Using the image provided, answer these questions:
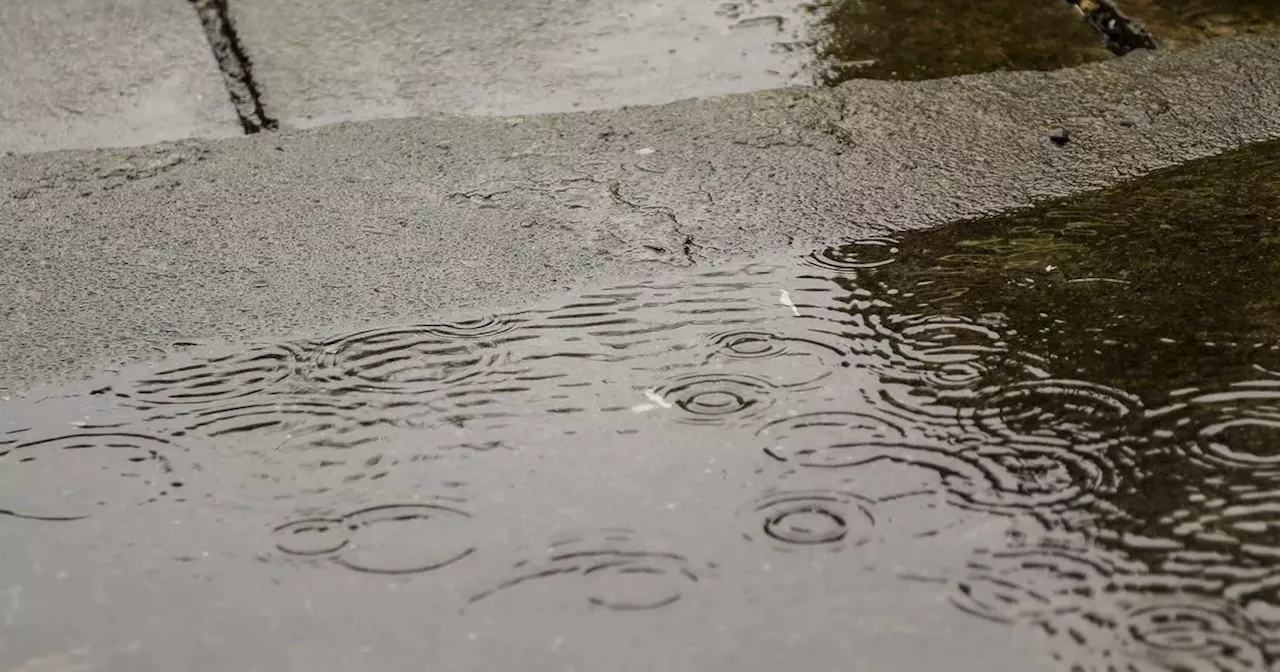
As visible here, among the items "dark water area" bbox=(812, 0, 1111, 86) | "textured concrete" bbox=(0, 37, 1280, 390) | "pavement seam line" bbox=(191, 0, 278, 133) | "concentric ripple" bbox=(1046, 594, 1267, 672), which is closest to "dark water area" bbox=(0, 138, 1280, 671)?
"concentric ripple" bbox=(1046, 594, 1267, 672)

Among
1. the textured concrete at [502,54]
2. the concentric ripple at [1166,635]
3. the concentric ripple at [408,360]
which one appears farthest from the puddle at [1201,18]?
the concentric ripple at [1166,635]

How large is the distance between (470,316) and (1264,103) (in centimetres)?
249

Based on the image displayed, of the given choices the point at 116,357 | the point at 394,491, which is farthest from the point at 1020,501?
the point at 116,357

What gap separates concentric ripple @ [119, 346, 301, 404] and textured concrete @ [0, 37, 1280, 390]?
11cm

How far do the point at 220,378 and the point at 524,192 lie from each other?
3.55ft

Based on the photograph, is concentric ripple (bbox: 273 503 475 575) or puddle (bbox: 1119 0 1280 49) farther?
puddle (bbox: 1119 0 1280 49)

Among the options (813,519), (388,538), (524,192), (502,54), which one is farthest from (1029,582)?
(502,54)

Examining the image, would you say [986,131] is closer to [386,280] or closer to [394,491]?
[386,280]

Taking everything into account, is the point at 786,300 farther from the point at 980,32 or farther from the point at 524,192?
the point at 980,32

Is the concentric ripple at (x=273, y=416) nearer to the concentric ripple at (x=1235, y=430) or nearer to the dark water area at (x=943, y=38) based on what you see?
the concentric ripple at (x=1235, y=430)

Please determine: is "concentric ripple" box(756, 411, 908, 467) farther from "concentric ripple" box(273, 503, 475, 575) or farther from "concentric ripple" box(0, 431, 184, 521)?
"concentric ripple" box(0, 431, 184, 521)

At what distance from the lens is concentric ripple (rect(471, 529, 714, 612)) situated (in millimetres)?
2268

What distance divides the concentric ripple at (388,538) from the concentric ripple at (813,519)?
1.69ft

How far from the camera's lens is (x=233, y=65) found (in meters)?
4.62
